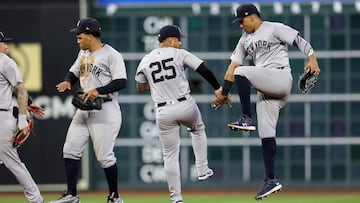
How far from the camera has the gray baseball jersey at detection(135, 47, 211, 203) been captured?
479 inches

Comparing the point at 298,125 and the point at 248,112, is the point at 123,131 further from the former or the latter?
the point at 248,112

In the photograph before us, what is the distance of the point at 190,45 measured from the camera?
17.6 metres

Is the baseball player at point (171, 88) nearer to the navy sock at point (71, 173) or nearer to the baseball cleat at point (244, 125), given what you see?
the baseball cleat at point (244, 125)

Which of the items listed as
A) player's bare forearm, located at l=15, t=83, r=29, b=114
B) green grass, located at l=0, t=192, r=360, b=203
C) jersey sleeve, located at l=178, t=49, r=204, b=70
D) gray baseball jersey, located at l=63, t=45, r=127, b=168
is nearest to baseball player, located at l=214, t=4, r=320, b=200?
jersey sleeve, located at l=178, t=49, r=204, b=70

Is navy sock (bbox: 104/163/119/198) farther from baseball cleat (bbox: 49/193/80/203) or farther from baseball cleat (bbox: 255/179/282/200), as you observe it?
baseball cleat (bbox: 255/179/282/200)

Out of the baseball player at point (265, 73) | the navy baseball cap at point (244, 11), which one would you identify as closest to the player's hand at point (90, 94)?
the baseball player at point (265, 73)

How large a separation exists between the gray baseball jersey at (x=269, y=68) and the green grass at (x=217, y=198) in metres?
3.19

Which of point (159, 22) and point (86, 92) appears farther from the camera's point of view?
point (159, 22)

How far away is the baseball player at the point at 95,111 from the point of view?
1216 cm

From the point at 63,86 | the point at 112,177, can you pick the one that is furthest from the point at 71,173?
the point at 63,86

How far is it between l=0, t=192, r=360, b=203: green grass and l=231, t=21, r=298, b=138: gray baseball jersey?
319cm

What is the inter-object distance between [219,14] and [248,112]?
6.02 meters

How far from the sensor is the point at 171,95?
40.3ft

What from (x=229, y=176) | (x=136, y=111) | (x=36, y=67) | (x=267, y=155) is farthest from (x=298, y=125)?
(x=267, y=155)
